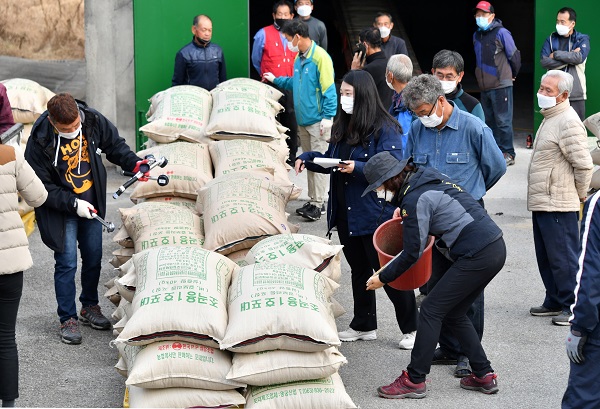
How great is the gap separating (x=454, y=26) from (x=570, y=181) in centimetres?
1504

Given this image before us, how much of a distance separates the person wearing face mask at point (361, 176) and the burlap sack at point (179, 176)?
1.35m

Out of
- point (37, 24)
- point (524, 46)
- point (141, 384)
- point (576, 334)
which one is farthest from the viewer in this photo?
point (524, 46)

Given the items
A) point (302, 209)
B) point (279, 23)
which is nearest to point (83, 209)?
point (302, 209)

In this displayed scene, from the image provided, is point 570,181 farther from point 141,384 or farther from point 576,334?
point 141,384

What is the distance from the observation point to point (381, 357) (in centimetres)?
709

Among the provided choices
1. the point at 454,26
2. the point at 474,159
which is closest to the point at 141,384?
the point at 474,159

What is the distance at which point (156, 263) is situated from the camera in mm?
6211

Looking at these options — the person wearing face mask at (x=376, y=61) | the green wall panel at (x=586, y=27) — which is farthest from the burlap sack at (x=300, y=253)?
the green wall panel at (x=586, y=27)

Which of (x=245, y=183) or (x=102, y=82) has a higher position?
(x=102, y=82)

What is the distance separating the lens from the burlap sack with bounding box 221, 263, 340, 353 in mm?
5734

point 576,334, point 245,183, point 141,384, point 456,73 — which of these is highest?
point 456,73

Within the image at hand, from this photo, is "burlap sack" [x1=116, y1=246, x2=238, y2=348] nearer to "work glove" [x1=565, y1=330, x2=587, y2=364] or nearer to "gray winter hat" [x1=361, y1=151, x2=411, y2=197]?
"gray winter hat" [x1=361, y1=151, x2=411, y2=197]

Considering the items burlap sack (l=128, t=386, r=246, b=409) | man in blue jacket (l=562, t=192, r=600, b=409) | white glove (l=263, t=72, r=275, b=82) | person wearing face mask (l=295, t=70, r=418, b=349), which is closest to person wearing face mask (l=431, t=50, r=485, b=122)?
person wearing face mask (l=295, t=70, r=418, b=349)

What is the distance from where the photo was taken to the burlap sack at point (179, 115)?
366 inches
